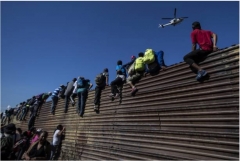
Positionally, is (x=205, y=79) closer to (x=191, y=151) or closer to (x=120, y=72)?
(x=191, y=151)

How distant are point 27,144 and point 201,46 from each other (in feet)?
26.9

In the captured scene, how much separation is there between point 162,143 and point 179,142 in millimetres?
507

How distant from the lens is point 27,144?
324 inches

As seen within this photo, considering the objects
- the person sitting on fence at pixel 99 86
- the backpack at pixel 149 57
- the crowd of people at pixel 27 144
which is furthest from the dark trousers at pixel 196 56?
the crowd of people at pixel 27 144

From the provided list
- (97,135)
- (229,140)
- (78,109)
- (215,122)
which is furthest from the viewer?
(78,109)

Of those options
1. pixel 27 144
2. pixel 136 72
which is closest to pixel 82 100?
pixel 27 144

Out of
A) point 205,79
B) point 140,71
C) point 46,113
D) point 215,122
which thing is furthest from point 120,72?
point 46,113

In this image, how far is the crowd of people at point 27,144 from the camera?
470 cm

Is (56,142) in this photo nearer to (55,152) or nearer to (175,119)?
(55,152)

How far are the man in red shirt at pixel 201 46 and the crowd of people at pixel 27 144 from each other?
4988mm

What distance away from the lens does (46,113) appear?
11.9 meters

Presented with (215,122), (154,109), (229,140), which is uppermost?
(154,109)

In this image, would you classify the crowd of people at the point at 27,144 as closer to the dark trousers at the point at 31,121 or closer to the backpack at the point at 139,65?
the backpack at the point at 139,65

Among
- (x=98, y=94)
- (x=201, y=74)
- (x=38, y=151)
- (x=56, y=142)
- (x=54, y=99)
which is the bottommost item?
(x=38, y=151)
